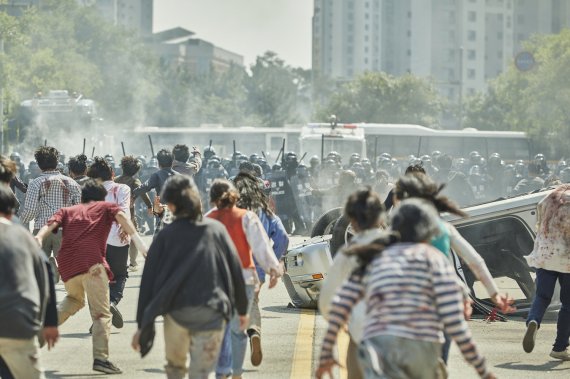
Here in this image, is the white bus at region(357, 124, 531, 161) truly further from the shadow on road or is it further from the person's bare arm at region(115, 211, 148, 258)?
the person's bare arm at region(115, 211, 148, 258)

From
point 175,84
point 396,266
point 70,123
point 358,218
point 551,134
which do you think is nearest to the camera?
point 396,266

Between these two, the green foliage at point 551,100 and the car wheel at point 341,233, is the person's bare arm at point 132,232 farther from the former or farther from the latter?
the green foliage at point 551,100

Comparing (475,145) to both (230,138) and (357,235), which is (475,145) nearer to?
(230,138)

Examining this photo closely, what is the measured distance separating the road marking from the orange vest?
4.73 ft

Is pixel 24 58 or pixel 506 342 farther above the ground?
pixel 24 58

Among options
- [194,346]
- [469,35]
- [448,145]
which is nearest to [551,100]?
[448,145]

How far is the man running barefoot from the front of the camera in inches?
400

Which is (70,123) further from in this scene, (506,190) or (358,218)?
(358,218)

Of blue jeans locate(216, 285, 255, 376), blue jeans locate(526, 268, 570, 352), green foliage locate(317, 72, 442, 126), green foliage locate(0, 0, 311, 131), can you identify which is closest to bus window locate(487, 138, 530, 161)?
green foliage locate(0, 0, 311, 131)

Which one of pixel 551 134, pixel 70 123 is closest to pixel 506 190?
pixel 70 123

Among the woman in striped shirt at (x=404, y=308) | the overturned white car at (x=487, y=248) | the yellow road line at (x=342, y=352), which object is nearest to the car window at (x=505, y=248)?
the overturned white car at (x=487, y=248)

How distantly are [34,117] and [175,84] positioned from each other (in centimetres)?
8194

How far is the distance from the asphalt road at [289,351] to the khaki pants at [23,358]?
9.47ft

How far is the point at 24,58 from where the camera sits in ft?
240
